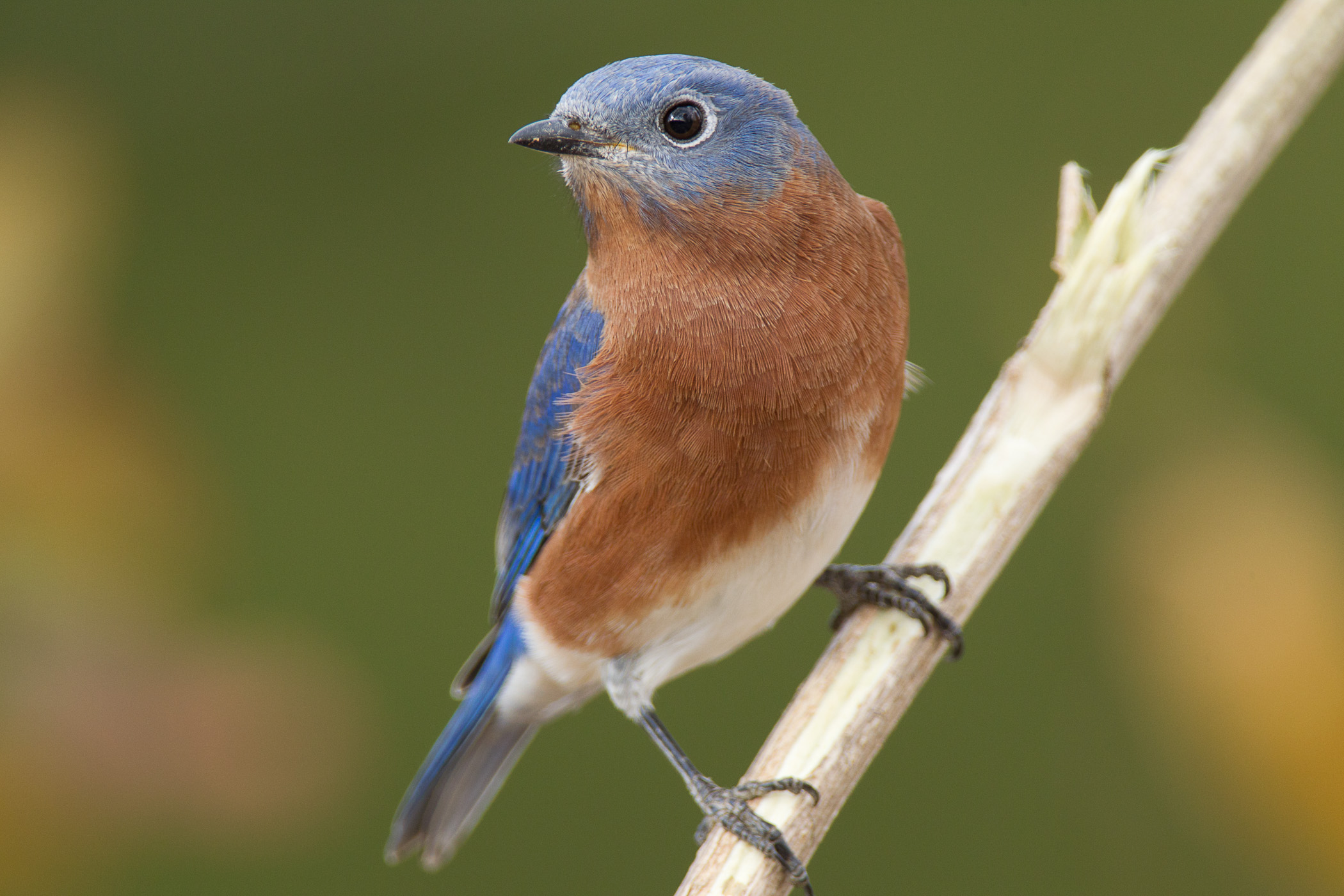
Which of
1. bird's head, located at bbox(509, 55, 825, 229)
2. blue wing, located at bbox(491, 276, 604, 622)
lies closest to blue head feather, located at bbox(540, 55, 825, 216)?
bird's head, located at bbox(509, 55, 825, 229)

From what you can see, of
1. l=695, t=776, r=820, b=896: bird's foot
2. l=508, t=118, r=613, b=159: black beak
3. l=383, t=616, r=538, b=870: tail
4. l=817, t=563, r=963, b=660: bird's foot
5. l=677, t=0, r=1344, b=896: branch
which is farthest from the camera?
l=383, t=616, r=538, b=870: tail

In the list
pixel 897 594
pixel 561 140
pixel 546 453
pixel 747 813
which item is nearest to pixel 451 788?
pixel 546 453

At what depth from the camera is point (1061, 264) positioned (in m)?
2.69

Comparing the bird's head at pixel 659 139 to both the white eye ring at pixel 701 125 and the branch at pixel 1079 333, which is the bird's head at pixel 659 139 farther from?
the branch at pixel 1079 333

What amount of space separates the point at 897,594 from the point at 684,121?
3.59 ft

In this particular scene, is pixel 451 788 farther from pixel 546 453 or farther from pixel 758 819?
pixel 758 819

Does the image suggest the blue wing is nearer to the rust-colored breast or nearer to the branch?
the rust-colored breast

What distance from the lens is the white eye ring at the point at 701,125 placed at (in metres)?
2.49

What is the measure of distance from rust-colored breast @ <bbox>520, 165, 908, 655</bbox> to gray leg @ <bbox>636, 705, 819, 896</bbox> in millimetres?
412

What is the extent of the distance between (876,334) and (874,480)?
0.37m

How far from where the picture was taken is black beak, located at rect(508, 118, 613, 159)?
8.02 feet

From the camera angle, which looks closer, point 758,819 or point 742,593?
point 758,819

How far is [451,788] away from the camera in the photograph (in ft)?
11.1

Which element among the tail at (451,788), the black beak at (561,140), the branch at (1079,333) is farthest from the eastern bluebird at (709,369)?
the tail at (451,788)
